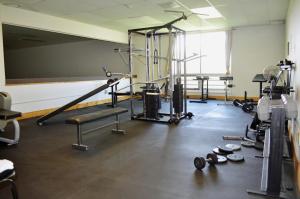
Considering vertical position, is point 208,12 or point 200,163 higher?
point 208,12

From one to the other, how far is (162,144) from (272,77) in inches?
80.5

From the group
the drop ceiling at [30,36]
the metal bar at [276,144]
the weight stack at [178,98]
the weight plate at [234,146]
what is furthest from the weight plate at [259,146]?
the drop ceiling at [30,36]

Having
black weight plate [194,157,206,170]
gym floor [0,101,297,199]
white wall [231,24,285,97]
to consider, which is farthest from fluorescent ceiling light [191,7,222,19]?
black weight plate [194,157,206,170]

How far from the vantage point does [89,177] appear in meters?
2.79

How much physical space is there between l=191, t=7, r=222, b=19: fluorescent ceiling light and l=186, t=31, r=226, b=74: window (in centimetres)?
228

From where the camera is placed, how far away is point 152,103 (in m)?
5.73

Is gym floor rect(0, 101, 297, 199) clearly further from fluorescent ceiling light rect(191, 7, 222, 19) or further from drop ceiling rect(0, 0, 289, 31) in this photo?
fluorescent ceiling light rect(191, 7, 222, 19)

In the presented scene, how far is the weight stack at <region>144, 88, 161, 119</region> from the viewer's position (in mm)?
5629

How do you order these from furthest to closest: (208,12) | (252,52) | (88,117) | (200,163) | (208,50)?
(208,50) → (252,52) → (208,12) → (88,117) → (200,163)

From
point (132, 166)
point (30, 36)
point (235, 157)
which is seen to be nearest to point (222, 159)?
point (235, 157)

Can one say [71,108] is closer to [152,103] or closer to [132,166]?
[152,103]

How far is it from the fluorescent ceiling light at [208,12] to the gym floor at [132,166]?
3.17 m

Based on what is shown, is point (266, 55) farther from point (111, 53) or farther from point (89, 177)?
point (89, 177)

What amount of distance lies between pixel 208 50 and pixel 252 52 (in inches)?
64.2
